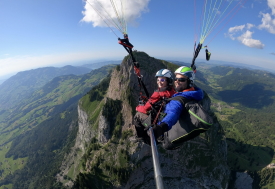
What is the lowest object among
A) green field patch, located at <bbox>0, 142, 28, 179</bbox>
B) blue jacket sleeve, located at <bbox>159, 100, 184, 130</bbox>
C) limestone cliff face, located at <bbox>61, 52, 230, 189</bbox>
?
green field patch, located at <bbox>0, 142, 28, 179</bbox>

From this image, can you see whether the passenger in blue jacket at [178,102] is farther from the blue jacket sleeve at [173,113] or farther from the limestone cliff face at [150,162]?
the limestone cliff face at [150,162]

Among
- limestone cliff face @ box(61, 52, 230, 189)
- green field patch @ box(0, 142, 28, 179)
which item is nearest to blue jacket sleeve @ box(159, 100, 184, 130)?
limestone cliff face @ box(61, 52, 230, 189)

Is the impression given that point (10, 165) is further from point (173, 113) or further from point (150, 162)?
point (173, 113)

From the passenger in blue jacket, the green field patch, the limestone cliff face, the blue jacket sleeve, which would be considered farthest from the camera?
the green field patch

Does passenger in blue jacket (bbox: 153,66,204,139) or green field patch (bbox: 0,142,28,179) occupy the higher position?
passenger in blue jacket (bbox: 153,66,204,139)

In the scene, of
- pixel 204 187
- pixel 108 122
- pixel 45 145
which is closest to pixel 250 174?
pixel 204 187

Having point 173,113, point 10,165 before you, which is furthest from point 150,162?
point 10,165

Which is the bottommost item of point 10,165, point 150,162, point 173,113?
point 10,165

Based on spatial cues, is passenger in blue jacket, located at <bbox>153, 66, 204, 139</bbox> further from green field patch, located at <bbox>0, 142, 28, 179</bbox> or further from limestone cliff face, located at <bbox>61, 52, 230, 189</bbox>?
green field patch, located at <bbox>0, 142, 28, 179</bbox>
